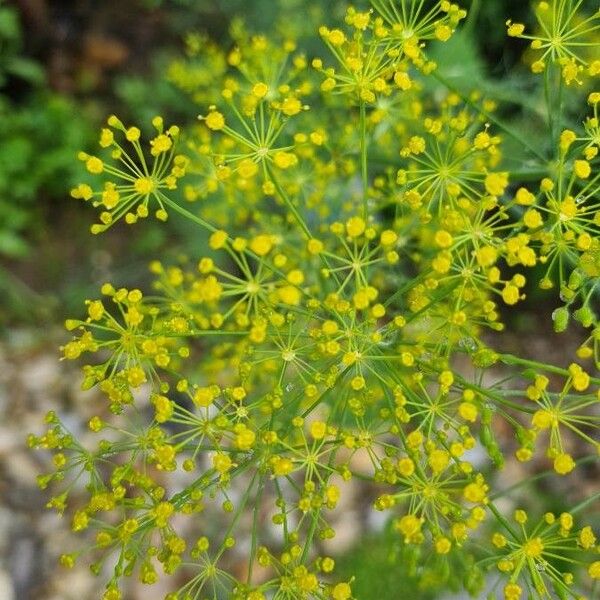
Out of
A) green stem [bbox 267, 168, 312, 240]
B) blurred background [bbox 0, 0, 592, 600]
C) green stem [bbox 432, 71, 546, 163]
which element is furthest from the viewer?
blurred background [bbox 0, 0, 592, 600]

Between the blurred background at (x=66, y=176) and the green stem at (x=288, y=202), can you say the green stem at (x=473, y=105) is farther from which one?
the blurred background at (x=66, y=176)

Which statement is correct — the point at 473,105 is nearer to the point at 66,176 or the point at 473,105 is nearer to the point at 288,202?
the point at 288,202

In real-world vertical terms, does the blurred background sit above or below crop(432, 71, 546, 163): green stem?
below

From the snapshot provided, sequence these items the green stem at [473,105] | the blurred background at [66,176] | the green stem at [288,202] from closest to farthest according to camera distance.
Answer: the green stem at [288,202] → the green stem at [473,105] → the blurred background at [66,176]

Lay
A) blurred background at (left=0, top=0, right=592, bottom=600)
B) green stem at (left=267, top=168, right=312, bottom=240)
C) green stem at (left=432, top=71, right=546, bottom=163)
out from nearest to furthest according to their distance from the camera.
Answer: green stem at (left=267, top=168, right=312, bottom=240)
green stem at (left=432, top=71, right=546, bottom=163)
blurred background at (left=0, top=0, right=592, bottom=600)

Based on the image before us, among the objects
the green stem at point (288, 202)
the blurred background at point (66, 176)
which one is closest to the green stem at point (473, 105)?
the green stem at point (288, 202)

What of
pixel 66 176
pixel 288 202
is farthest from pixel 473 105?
pixel 66 176

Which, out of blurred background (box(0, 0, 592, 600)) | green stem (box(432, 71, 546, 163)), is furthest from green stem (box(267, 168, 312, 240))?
blurred background (box(0, 0, 592, 600))

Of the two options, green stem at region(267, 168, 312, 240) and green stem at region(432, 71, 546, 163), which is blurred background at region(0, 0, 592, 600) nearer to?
green stem at region(432, 71, 546, 163)

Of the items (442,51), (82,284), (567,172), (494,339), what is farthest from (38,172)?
(567,172)
